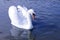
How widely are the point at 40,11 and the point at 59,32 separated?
3.83 metres

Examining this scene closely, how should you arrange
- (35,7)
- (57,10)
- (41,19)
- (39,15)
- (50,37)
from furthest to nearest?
1. (35,7)
2. (57,10)
3. (39,15)
4. (41,19)
5. (50,37)

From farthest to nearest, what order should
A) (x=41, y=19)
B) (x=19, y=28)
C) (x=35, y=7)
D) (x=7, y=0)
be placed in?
1. (x=7, y=0)
2. (x=35, y=7)
3. (x=41, y=19)
4. (x=19, y=28)

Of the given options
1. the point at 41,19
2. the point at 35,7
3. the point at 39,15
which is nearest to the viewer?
the point at 41,19

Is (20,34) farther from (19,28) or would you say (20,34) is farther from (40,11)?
(40,11)

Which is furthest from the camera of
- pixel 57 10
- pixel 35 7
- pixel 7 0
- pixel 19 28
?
pixel 7 0

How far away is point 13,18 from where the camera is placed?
35.9ft

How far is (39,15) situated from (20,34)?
10.1ft

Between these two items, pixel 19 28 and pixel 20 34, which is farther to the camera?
pixel 19 28

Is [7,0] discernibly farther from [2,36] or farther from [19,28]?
[2,36]

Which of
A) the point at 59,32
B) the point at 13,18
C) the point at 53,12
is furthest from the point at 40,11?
the point at 59,32

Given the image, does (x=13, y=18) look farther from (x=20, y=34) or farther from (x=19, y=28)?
(x=20, y=34)

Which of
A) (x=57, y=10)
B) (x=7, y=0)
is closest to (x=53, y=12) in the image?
(x=57, y=10)

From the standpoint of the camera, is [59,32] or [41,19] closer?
[59,32]

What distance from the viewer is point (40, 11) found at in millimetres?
13242
